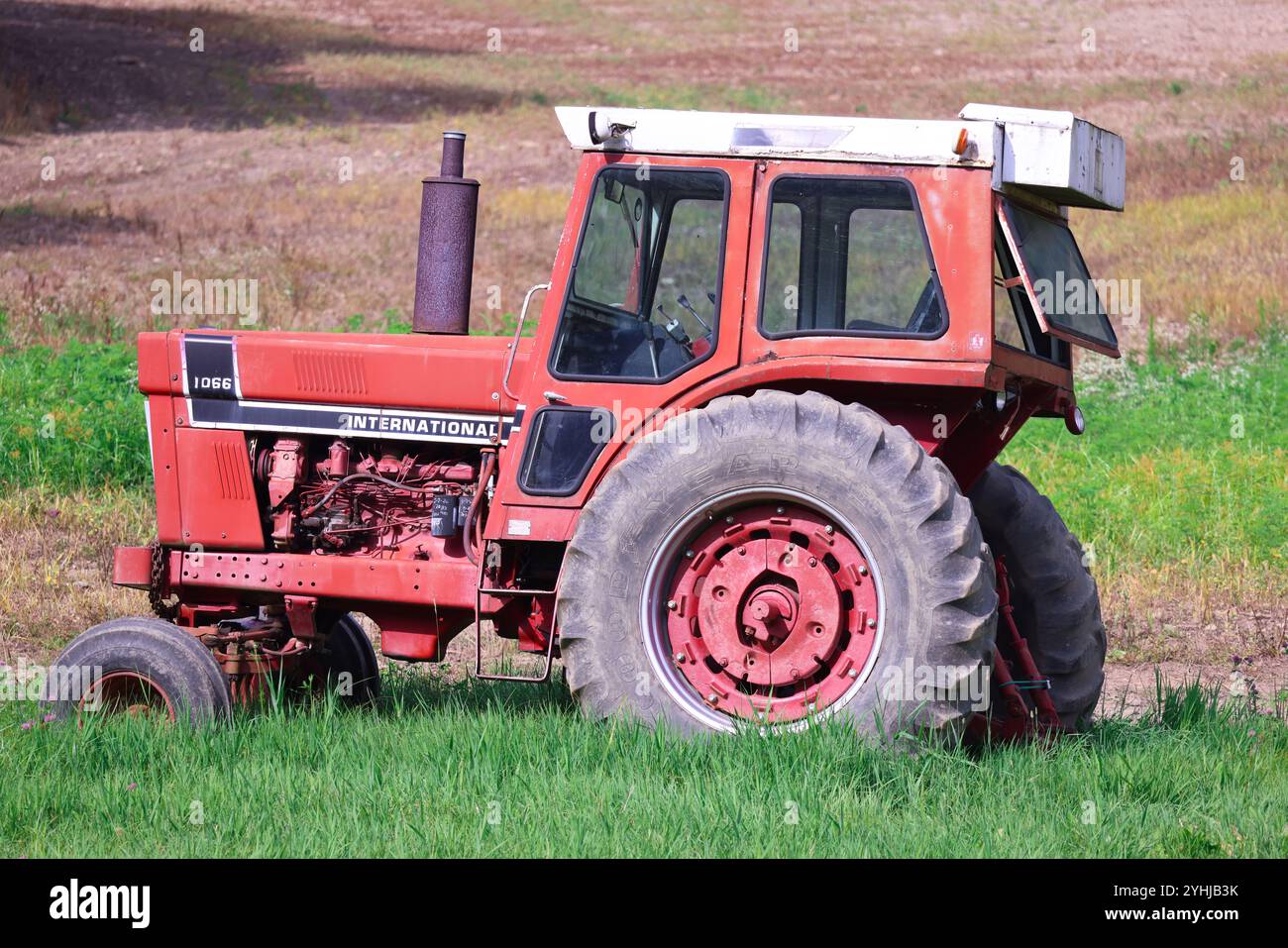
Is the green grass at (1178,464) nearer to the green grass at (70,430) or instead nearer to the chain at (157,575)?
the chain at (157,575)

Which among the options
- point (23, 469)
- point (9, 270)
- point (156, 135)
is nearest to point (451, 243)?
point (23, 469)

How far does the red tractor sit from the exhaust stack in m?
0.01

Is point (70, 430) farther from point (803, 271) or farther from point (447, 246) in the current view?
point (803, 271)

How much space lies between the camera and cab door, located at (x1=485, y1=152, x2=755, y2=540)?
17.5ft

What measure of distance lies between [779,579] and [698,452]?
1.73 feet

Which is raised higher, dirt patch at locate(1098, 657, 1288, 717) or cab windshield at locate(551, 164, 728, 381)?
cab windshield at locate(551, 164, 728, 381)

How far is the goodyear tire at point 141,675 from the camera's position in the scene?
219 inches

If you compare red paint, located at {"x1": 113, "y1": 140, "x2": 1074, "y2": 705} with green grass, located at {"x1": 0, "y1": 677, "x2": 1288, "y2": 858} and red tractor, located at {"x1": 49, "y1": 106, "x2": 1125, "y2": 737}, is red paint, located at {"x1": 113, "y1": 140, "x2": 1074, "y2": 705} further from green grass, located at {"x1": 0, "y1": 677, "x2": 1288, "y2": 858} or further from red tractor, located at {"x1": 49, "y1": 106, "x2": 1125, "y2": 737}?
green grass, located at {"x1": 0, "y1": 677, "x2": 1288, "y2": 858}

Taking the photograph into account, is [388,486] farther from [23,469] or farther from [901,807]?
[23,469]

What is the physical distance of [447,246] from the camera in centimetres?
591

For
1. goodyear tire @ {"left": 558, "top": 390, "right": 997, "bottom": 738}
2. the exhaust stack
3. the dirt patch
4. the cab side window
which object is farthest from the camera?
the dirt patch

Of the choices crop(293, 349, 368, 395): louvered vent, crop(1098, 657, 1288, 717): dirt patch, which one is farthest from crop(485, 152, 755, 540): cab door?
crop(1098, 657, 1288, 717): dirt patch

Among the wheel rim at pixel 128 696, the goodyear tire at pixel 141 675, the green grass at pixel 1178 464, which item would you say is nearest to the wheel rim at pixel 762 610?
the goodyear tire at pixel 141 675

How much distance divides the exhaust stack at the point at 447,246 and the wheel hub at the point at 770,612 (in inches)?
60.2
